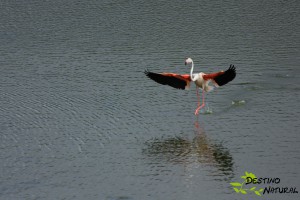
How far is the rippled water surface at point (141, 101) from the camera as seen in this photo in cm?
2247

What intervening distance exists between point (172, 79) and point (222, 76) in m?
1.97

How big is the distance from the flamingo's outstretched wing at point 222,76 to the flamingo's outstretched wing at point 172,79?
785 millimetres

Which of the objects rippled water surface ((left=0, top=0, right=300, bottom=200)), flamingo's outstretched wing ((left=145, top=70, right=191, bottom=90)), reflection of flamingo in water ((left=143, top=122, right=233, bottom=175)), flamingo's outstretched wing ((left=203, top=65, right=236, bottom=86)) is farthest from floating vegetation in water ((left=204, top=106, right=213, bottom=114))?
reflection of flamingo in water ((left=143, top=122, right=233, bottom=175))

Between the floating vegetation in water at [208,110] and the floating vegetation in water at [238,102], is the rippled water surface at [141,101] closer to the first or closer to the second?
the floating vegetation in water at [238,102]

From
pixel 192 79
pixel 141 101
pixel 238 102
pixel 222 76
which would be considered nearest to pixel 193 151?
pixel 222 76

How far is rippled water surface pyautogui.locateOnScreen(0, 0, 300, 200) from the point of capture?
22469 millimetres

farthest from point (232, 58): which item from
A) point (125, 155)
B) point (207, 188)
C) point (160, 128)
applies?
point (207, 188)

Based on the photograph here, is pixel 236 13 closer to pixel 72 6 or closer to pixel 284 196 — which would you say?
pixel 72 6

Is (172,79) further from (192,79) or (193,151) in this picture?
(193,151)

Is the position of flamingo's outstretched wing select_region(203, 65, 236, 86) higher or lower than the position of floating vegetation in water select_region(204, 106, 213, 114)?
higher

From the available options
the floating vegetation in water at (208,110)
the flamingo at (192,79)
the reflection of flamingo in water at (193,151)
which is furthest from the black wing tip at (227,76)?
the reflection of flamingo in water at (193,151)

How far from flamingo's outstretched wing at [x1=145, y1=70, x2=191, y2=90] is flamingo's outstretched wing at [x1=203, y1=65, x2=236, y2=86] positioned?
30.9 inches

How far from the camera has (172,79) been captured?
29.2 m

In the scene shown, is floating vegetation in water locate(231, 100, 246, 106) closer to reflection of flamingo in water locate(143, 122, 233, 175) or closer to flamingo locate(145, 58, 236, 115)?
flamingo locate(145, 58, 236, 115)
